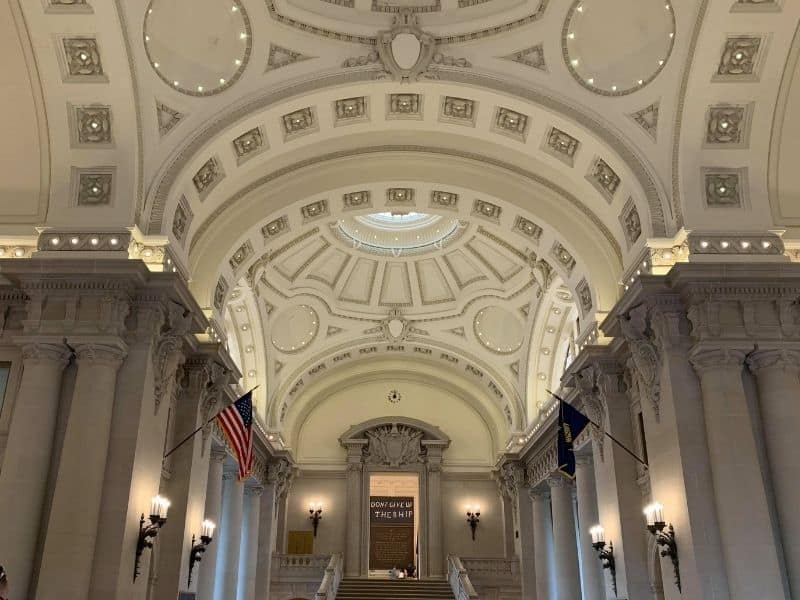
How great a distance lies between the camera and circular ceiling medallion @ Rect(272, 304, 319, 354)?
25.8 metres

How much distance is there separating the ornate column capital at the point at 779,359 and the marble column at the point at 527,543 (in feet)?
47.2

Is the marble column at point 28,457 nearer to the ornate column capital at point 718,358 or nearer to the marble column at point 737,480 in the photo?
the marble column at point 737,480

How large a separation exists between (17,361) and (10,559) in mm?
3386

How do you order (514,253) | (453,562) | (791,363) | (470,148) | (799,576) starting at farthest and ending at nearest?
1. (453,562)
2. (514,253)
3. (470,148)
4. (791,363)
5. (799,576)

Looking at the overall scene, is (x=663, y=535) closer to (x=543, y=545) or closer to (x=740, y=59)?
(x=740, y=59)

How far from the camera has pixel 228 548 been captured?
20328mm

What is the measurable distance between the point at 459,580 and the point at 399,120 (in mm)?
15067

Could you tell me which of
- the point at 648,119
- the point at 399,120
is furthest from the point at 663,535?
the point at 399,120

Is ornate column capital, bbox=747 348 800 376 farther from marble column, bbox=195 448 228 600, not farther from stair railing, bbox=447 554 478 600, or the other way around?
stair railing, bbox=447 554 478 600

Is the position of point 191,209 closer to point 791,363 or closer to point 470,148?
point 470,148

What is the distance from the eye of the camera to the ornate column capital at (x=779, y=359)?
12.2 metres

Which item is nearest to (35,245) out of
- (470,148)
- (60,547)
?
(60,547)

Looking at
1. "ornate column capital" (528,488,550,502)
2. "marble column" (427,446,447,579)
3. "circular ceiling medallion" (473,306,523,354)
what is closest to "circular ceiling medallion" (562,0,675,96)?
"circular ceiling medallion" (473,306,523,354)

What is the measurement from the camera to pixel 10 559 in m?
11.1
